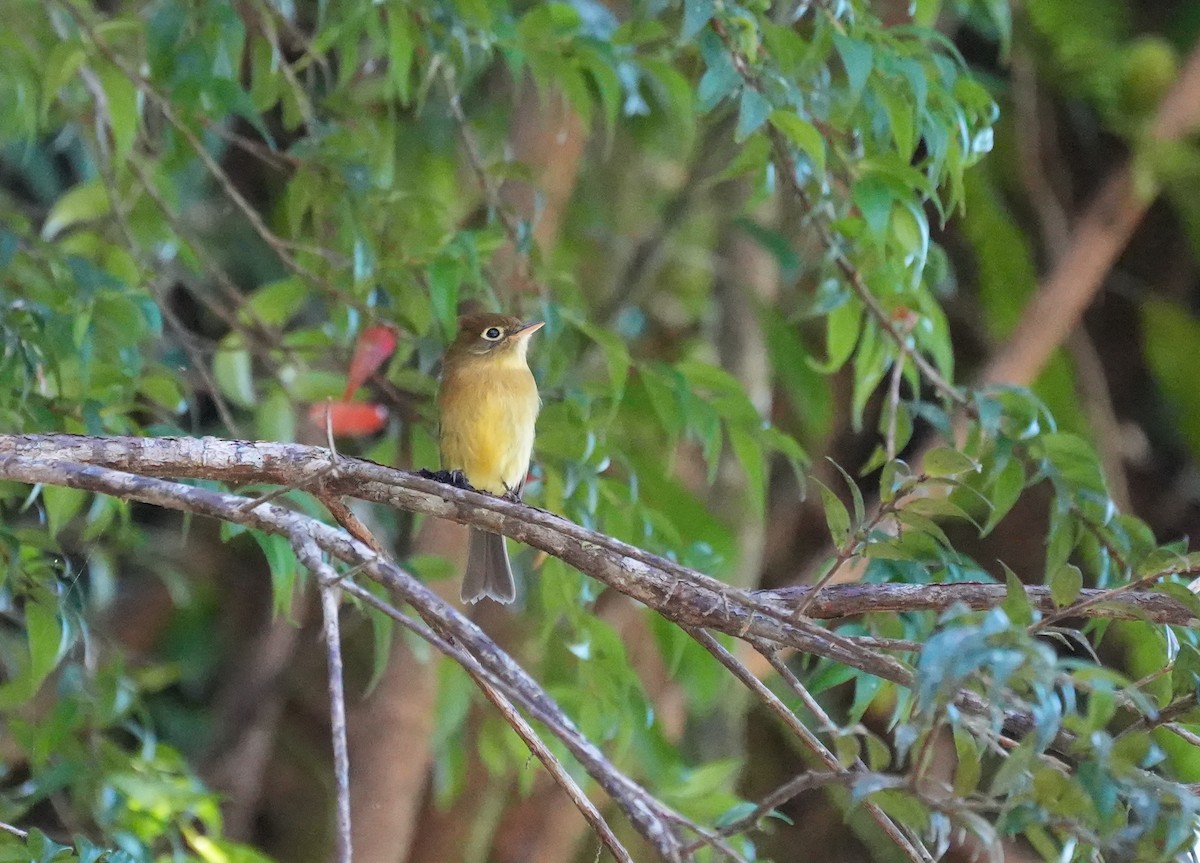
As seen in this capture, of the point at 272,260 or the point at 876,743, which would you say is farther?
the point at 272,260

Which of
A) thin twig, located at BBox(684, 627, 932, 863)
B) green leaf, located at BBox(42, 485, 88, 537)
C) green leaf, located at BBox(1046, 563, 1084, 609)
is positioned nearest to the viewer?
green leaf, located at BBox(1046, 563, 1084, 609)

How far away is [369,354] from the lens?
123 inches

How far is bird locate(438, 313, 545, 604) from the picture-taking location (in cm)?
360

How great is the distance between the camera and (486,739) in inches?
137

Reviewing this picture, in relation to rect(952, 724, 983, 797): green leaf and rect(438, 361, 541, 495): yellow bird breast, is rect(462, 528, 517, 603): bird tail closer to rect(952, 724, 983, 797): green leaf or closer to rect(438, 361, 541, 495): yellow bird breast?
rect(438, 361, 541, 495): yellow bird breast

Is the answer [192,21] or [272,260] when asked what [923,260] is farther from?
[272,260]

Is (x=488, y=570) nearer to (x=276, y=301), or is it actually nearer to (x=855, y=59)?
(x=276, y=301)

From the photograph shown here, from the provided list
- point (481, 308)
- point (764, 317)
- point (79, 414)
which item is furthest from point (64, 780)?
point (764, 317)

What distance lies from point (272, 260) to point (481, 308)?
4.36ft

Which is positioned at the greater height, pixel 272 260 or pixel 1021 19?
pixel 1021 19

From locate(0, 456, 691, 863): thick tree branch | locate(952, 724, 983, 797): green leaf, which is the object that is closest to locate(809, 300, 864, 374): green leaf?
locate(0, 456, 691, 863): thick tree branch

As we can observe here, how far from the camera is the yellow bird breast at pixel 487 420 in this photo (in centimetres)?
363

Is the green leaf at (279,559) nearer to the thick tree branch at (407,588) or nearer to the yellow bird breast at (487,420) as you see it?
the thick tree branch at (407,588)

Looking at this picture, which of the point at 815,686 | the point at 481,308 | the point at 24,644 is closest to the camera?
the point at 815,686
